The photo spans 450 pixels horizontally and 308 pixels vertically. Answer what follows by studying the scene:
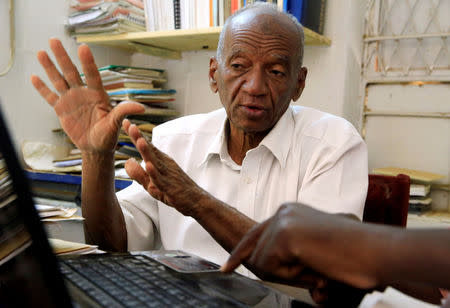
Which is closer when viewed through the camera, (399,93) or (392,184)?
(392,184)

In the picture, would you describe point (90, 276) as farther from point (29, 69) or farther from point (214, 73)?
point (29, 69)

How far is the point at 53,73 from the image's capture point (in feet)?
2.96

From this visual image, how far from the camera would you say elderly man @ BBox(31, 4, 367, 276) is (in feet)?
3.05

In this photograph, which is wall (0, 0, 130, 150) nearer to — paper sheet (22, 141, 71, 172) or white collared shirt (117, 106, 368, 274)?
paper sheet (22, 141, 71, 172)

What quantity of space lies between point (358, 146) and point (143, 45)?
1.48 m

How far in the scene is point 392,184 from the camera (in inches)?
46.3

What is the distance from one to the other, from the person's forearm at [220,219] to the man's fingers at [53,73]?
1.34 ft

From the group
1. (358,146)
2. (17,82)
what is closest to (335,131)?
(358,146)

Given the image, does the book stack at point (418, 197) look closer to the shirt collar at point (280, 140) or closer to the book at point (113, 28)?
the shirt collar at point (280, 140)

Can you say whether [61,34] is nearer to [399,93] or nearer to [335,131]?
[335,131]

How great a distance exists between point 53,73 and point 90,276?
51 cm

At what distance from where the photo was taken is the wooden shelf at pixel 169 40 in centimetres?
193

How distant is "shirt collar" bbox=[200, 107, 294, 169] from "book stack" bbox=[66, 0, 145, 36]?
113 cm

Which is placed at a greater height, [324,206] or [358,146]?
[358,146]
